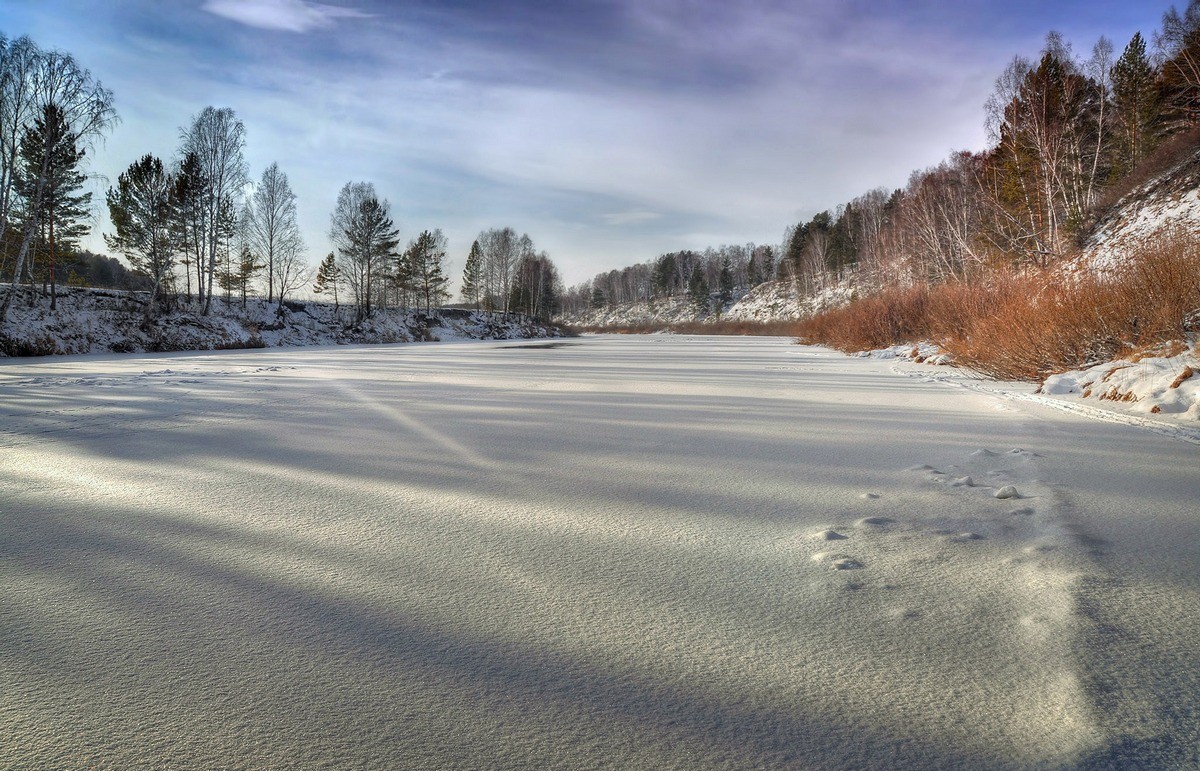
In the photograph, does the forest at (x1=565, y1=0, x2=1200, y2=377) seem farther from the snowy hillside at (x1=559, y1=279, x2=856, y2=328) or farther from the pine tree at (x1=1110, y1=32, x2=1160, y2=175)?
the snowy hillside at (x1=559, y1=279, x2=856, y2=328)

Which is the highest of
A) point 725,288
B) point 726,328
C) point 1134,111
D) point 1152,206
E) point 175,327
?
point 1134,111

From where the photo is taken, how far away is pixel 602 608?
1.36 metres

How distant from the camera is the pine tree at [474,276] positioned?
150 feet

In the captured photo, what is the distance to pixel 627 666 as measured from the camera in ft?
3.69

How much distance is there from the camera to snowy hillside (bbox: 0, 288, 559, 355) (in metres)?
14.5

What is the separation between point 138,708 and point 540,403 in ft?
14.2

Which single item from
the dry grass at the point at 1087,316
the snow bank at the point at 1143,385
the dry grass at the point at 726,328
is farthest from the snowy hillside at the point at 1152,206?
the dry grass at the point at 726,328

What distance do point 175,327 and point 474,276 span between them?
3219 cm

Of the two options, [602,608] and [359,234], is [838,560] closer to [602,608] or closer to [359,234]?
[602,608]

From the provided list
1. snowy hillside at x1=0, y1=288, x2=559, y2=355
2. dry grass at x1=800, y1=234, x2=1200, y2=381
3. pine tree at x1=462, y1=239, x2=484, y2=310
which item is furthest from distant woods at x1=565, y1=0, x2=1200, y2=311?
pine tree at x1=462, y1=239, x2=484, y2=310

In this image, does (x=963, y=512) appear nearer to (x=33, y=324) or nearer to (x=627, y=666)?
(x=627, y=666)

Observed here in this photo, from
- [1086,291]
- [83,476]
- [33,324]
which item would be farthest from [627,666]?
[33,324]

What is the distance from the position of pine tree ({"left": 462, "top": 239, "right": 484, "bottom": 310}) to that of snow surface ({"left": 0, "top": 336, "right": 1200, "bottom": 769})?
4428 cm

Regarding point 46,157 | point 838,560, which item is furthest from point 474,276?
point 838,560
